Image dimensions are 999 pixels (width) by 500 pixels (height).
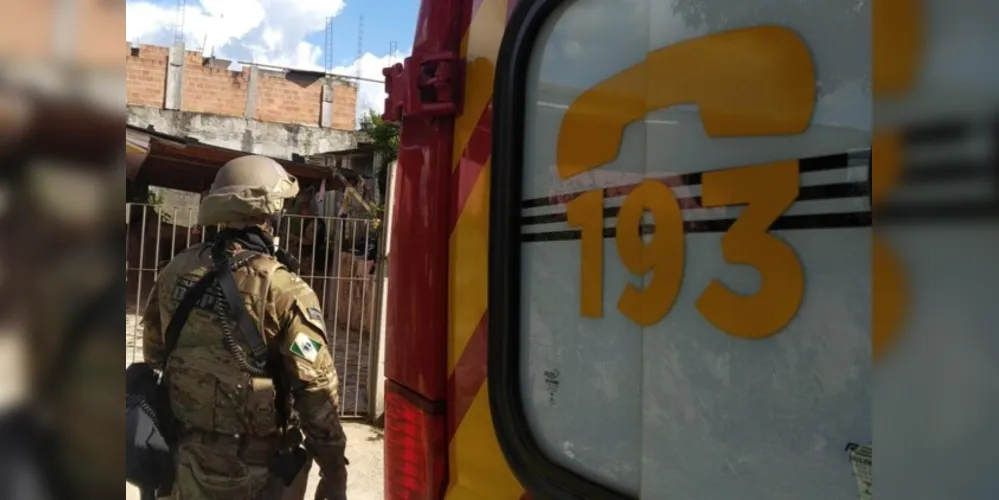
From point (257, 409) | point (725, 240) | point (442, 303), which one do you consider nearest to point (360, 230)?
point (257, 409)

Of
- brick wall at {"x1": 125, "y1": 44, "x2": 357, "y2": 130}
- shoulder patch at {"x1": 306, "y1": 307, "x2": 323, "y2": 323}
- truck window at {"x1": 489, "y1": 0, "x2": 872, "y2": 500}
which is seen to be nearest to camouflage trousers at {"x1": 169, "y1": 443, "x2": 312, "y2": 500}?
shoulder patch at {"x1": 306, "y1": 307, "x2": 323, "y2": 323}

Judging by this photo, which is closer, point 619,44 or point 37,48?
point 37,48

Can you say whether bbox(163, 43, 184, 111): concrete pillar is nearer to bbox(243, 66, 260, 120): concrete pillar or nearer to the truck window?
bbox(243, 66, 260, 120): concrete pillar

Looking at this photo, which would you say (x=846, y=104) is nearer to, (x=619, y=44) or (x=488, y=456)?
(x=619, y=44)

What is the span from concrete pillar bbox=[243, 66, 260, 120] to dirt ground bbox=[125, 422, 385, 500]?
20105mm

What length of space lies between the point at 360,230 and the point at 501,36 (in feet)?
26.9

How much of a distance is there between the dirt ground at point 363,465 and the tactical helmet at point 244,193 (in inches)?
103

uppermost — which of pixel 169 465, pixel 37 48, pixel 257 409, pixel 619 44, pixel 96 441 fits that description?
pixel 619 44

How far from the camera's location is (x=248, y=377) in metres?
2.54

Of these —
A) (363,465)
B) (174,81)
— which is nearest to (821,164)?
(363,465)

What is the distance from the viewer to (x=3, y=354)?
0.47 metres

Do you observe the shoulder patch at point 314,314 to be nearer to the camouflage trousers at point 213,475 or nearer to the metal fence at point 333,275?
the camouflage trousers at point 213,475

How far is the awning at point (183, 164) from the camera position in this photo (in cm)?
1008

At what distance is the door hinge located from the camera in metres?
1.63
